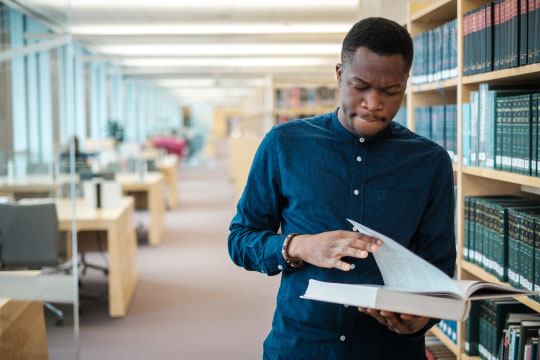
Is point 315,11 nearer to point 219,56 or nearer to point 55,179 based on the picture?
point 219,56

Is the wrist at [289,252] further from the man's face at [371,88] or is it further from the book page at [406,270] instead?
the man's face at [371,88]

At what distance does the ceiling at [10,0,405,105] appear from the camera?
9.99 m

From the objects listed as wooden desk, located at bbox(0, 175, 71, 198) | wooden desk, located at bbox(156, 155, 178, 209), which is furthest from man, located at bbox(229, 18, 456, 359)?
wooden desk, located at bbox(156, 155, 178, 209)

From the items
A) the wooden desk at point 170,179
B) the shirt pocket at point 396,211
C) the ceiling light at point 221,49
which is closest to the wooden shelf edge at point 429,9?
the shirt pocket at point 396,211

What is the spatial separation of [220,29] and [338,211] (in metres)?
10.9

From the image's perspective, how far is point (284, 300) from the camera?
1663mm

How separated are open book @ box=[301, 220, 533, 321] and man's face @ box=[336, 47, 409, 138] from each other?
28cm

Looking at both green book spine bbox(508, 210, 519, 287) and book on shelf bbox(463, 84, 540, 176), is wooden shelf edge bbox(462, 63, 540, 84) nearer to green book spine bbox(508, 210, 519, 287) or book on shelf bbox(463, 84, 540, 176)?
book on shelf bbox(463, 84, 540, 176)

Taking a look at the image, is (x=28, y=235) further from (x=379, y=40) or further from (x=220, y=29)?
(x=220, y=29)

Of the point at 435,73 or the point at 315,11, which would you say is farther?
the point at 315,11

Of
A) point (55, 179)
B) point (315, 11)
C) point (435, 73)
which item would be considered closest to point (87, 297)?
point (55, 179)

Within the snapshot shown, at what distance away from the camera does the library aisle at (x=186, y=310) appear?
4480mm

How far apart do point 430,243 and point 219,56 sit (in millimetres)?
13985

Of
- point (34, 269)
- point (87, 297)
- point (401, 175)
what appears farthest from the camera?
point (87, 297)
